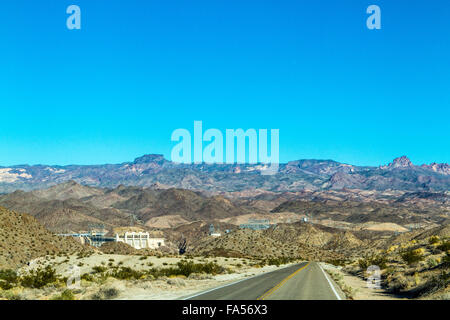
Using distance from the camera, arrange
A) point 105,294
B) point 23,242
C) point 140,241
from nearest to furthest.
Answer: point 105,294 → point 23,242 → point 140,241

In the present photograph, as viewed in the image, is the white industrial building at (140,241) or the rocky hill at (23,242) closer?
the rocky hill at (23,242)

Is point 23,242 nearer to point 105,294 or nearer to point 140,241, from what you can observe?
point 105,294

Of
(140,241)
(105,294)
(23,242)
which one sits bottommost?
(140,241)

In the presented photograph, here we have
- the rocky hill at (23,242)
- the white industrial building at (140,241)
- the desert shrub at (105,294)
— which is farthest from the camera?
the white industrial building at (140,241)

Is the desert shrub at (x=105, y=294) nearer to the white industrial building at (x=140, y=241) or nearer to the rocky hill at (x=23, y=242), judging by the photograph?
the rocky hill at (x=23, y=242)

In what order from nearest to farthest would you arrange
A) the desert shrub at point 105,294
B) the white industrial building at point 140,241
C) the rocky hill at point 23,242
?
the desert shrub at point 105,294 → the rocky hill at point 23,242 → the white industrial building at point 140,241

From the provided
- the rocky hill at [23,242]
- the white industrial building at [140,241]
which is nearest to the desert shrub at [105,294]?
the rocky hill at [23,242]

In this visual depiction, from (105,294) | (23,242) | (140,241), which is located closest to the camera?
(105,294)

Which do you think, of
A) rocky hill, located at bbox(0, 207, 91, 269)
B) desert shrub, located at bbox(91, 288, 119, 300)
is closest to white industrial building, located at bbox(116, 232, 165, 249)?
rocky hill, located at bbox(0, 207, 91, 269)

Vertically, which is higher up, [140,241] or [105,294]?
[105,294]

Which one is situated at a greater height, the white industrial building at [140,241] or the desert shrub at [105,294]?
the desert shrub at [105,294]

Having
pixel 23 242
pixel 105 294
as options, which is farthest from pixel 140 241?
pixel 105 294
